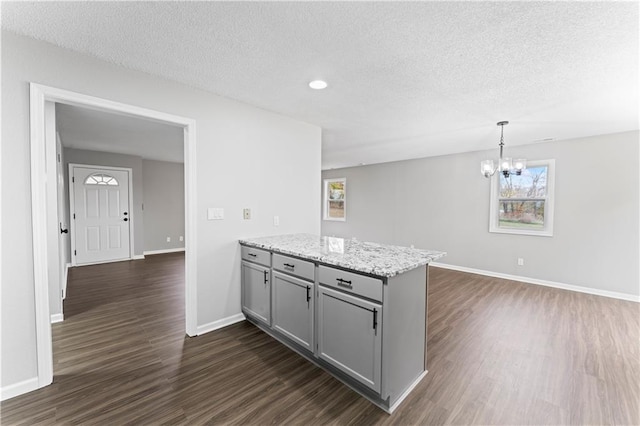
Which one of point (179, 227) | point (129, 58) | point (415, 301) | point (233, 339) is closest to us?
point (415, 301)

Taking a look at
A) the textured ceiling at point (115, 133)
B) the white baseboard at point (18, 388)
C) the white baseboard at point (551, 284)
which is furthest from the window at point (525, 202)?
the white baseboard at point (18, 388)

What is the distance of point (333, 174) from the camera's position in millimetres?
8156

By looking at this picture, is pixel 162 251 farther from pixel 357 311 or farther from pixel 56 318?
pixel 357 311

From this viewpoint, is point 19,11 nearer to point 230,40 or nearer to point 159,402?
point 230,40

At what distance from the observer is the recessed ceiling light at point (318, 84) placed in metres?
2.44

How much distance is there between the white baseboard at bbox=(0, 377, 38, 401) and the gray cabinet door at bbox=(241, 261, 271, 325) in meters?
1.59

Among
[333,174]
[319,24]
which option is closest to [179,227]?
[333,174]

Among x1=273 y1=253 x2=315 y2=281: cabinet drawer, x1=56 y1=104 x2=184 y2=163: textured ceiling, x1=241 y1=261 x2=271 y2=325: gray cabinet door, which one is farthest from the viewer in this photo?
x1=56 y1=104 x2=184 y2=163: textured ceiling

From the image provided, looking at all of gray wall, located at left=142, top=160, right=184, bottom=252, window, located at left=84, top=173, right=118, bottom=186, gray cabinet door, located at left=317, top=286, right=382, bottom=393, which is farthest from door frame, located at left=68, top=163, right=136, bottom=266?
gray cabinet door, located at left=317, top=286, right=382, bottom=393

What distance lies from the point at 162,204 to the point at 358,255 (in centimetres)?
659

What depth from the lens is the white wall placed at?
177cm

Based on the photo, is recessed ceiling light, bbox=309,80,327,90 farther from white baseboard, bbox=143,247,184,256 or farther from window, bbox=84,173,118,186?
white baseboard, bbox=143,247,184,256

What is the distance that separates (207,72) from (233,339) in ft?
7.99

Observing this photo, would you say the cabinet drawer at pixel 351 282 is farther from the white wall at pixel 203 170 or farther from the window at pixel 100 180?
the window at pixel 100 180
